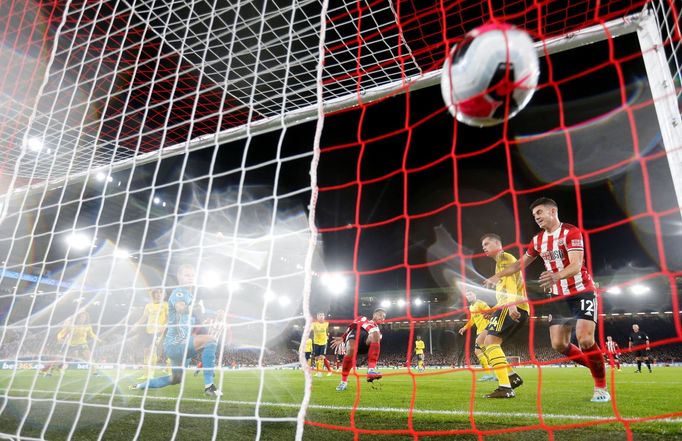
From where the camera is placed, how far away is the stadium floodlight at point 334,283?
27.1m

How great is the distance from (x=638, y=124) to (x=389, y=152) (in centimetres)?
891

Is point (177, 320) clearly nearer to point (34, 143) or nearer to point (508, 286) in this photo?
point (34, 143)

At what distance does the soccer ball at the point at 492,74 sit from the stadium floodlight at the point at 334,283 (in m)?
24.2

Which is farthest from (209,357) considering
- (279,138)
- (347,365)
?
(279,138)

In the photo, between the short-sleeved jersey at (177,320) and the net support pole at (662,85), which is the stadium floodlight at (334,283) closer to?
the short-sleeved jersey at (177,320)

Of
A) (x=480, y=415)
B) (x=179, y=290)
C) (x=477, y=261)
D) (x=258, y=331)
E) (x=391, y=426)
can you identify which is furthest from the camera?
(x=477, y=261)

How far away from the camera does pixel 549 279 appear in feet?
11.9

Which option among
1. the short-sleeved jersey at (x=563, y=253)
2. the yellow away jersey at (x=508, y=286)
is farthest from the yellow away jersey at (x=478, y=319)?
the short-sleeved jersey at (x=563, y=253)

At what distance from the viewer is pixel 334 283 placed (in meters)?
28.1

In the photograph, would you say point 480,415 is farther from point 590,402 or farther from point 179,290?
point 179,290

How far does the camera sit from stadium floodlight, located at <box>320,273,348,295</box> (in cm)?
2708

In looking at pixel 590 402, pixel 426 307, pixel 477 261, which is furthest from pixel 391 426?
pixel 426 307

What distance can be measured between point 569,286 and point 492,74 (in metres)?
2.31

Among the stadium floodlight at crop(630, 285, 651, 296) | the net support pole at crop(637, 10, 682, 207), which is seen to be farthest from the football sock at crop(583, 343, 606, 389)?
the stadium floodlight at crop(630, 285, 651, 296)
